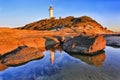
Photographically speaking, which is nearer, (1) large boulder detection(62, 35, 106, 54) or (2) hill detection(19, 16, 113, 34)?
(1) large boulder detection(62, 35, 106, 54)

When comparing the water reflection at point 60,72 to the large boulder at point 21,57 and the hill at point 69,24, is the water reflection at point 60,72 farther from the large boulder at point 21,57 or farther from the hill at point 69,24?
the hill at point 69,24

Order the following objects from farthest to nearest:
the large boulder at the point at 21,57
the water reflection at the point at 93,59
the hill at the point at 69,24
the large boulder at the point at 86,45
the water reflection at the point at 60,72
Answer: the hill at the point at 69,24 → the large boulder at the point at 86,45 → the large boulder at the point at 21,57 → the water reflection at the point at 93,59 → the water reflection at the point at 60,72

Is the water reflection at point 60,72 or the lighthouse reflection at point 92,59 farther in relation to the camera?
the lighthouse reflection at point 92,59

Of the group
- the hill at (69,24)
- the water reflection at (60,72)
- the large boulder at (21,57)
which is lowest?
the water reflection at (60,72)

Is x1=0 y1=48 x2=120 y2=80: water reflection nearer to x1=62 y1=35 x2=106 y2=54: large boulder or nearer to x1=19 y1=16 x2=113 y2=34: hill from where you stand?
x1=62 y1=35 x2=106 y2=54: large boulder

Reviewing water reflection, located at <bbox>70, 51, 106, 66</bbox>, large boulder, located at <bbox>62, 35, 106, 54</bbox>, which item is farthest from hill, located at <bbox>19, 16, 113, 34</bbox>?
water reflection, located at <bbox>70, 51, 106, 66</bbox>

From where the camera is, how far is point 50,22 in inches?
3150

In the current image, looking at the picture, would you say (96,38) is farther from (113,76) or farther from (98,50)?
(113,76)

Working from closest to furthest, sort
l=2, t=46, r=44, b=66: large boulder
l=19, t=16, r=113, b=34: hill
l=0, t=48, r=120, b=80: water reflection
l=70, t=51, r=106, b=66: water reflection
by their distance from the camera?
1. l=0, t=48, r=120, b=80: water reflection
2. l=70, t=51, r=106, b=66: water reflection
3. l=2, t=46, r=44, b=66: large boulder
4. l=19, t=16, r=113, b=34: hill

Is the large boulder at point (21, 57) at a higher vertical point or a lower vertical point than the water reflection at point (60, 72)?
higher

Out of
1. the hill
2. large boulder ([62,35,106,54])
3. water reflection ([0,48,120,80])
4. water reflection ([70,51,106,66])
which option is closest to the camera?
water reflection ([0,48,120,80])

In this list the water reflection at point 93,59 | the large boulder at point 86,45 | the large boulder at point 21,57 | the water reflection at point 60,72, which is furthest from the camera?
the large boulder at point 86,45

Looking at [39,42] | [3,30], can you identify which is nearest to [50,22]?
[3,30]

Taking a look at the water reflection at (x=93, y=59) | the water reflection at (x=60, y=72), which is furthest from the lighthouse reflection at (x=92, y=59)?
the water reflection at (x=60, y=72)
